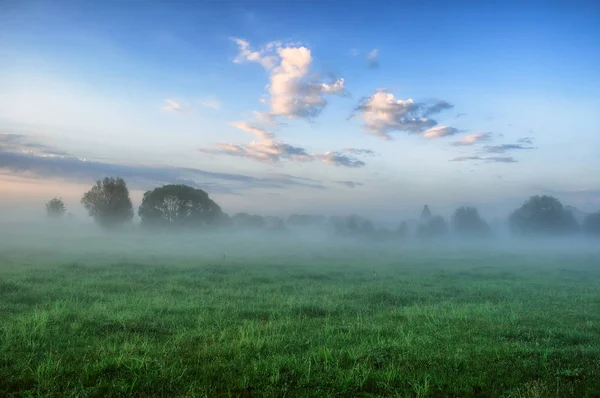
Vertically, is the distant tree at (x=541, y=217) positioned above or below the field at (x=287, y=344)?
above

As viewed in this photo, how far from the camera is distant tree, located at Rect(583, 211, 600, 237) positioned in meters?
134

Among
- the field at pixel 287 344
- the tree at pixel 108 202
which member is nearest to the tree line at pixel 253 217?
the tree at pixel 108 202

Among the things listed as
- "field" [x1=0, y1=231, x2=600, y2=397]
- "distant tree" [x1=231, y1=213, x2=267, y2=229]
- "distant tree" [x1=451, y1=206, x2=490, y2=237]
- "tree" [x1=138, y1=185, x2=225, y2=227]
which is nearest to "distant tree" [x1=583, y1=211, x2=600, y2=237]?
"distant tree" [x1=451, y1=206, x2=490, y2=237]

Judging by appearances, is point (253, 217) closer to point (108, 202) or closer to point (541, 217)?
point (108, 202)

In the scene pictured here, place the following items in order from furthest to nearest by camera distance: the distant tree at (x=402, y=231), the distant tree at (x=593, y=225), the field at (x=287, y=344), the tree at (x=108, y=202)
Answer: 1. the distant tree at (x=402, y=231)
2. the distant tree at (x=593, y=225)
3. the tree at (x=108, y=202)
4. the field at (x=287, y=344)

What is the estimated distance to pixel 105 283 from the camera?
27.8m

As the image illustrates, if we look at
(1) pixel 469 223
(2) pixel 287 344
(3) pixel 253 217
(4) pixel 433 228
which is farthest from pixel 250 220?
(2) pixel 287 344

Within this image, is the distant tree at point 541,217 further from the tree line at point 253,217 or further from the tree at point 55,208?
the tree at point 55,208

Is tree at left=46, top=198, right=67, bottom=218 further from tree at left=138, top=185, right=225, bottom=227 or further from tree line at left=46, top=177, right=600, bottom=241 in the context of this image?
tree at left=138, top=185, right=225, bottom=227

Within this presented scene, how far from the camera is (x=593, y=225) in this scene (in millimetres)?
134375

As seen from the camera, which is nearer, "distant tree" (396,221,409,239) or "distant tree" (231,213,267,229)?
"distant tree" (396,221,409,239)

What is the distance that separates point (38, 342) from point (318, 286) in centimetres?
2115

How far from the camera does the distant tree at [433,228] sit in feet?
502

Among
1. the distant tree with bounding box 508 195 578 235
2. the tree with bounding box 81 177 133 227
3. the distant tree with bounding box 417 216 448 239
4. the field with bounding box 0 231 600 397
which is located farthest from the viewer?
the distant tree with bounding box 417 216 448 239
